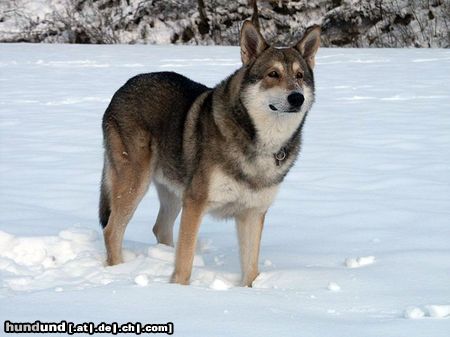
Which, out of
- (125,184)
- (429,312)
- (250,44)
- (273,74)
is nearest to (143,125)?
(125,184)

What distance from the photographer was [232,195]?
398cm

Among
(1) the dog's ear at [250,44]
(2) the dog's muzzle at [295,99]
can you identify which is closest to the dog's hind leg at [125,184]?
(1) the dog's ear at [250,44]

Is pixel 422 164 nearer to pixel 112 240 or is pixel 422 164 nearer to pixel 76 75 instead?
pixel 112 240

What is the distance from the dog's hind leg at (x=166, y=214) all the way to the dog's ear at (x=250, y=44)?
1126mm

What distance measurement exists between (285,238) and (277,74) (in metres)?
1.37

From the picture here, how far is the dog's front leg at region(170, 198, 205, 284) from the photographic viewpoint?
401 cm

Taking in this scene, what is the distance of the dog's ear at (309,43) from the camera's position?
4.34m

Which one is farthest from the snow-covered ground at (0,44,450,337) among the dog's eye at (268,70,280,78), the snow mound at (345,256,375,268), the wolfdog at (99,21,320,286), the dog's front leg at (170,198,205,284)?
the dog's eye at (268,70,280,78)

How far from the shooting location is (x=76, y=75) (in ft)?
46.2

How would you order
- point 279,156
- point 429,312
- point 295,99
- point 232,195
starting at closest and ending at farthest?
point 429,312, point 295,99, point 232,195, point 279,156

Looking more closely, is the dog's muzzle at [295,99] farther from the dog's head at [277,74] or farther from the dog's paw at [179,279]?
the dog's paw at [179,279]

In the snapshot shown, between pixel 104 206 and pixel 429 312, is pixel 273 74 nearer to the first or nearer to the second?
pixel 104 206

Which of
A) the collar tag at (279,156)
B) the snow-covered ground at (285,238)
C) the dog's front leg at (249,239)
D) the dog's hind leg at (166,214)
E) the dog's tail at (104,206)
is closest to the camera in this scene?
the snow-covered ground at (285,238)

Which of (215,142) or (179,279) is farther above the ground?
(215,142)
